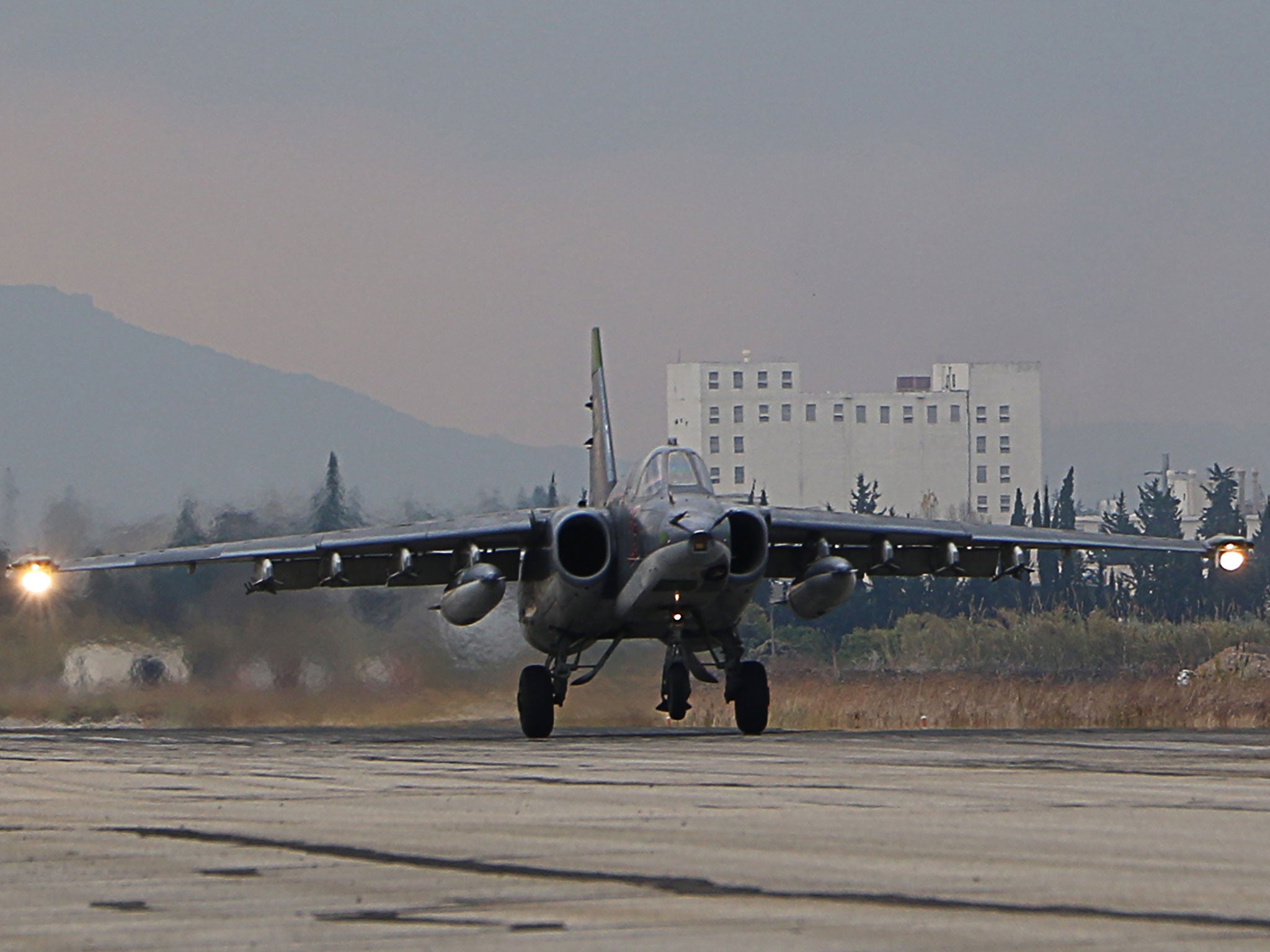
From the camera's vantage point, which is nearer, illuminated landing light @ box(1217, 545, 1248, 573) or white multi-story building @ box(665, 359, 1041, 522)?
illuminated landing light @ box(1217, 545, 1248, 573)

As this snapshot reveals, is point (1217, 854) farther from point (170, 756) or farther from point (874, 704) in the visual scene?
point (874, 704)

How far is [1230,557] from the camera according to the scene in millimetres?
24281

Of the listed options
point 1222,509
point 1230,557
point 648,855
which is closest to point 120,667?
point 1230,557

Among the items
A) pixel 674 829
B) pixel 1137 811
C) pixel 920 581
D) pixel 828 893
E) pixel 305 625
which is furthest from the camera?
pixel 920 581

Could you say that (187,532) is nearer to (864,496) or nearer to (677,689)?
(677,689)

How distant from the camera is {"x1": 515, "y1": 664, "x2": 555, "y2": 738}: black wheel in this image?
23.0m

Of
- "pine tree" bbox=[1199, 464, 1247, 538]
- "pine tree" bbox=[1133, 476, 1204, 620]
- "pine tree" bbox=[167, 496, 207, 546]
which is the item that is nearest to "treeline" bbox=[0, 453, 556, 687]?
"pine tree" bbox=[167, 496, 207, 546]

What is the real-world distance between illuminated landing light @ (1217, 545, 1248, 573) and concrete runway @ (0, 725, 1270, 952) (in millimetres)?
10002

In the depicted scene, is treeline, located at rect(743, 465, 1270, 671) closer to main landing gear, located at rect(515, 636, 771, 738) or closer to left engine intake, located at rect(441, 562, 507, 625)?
main landing gear, located at rect(515, 636, 771, 738)

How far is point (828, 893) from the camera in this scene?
20.8 ft

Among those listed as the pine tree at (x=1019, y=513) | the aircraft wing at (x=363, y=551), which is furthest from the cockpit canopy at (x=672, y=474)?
the pine tree at (x=1019, y=513)

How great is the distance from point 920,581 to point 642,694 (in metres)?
48.9

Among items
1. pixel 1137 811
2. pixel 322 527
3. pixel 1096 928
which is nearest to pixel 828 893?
pixel 1096 928

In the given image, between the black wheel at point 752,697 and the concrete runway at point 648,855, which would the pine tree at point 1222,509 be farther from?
the concrete runway at point 648,855
